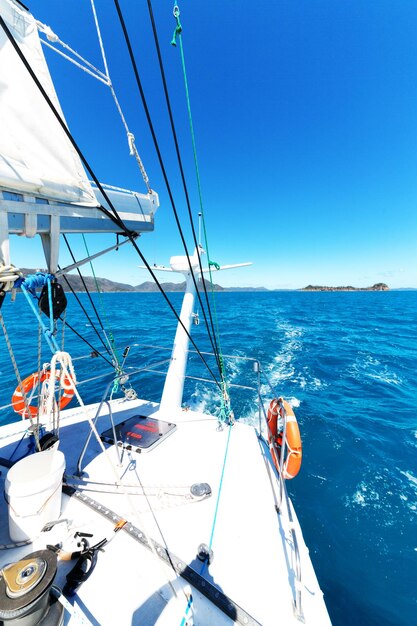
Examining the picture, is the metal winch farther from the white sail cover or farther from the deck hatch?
the white sail cover

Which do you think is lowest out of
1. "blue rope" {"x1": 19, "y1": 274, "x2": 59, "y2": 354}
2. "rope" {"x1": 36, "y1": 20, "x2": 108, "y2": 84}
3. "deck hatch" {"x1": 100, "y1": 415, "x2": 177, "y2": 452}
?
"deck hatch" {"x1": 100, "y1": 415, "x2": 177, "y2": 452}

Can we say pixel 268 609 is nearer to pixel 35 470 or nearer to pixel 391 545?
pixel 35 470

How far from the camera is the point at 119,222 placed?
10.3ft

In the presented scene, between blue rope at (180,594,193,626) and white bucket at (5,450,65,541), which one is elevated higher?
white bucket at (5,450,65,541)

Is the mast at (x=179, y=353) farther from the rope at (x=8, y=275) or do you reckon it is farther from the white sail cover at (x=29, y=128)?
the rope at (x=8, y=275)

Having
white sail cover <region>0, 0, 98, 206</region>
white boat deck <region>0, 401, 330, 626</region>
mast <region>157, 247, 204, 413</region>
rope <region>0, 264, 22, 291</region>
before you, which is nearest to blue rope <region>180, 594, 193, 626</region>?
white boat deck <region>0, 401, 330, 626</region>

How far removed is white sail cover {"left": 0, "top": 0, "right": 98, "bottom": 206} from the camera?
2.43 m

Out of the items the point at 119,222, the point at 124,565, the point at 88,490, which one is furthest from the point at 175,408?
the point at 119,222

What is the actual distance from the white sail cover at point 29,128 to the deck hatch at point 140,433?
393 cm

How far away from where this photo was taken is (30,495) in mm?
2473

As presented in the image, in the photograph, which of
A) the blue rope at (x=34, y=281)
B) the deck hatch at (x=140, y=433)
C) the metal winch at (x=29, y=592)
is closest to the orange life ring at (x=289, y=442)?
the deck hatch at (x=140, y=433)

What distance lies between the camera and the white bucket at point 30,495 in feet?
8.06

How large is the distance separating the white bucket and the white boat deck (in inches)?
6.3

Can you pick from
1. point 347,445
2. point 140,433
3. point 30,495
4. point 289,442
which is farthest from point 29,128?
point 347,445
